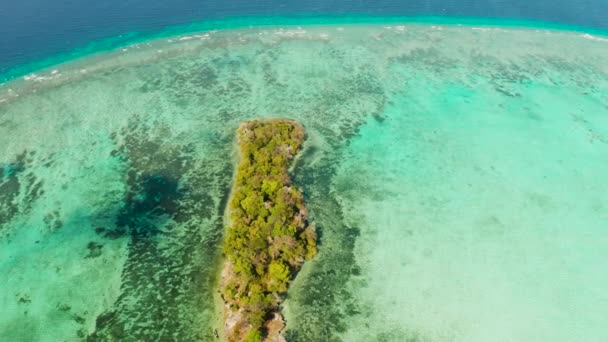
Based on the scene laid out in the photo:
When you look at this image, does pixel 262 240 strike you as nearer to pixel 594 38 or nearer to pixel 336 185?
pixel 336 185

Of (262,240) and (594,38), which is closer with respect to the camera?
(262,240)

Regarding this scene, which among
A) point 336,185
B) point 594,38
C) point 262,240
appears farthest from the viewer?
point 594,38

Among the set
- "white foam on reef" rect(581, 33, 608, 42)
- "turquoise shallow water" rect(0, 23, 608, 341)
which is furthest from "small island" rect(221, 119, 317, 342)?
"white foam on reef" rect(581, 33, 608, 42)

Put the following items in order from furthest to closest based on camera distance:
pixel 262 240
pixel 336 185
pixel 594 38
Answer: pixel 594 38 → pixel 336 185 → pixel 262 240

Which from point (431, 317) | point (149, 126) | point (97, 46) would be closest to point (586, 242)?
point (431, 317)

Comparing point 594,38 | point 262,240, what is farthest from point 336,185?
point 594,38

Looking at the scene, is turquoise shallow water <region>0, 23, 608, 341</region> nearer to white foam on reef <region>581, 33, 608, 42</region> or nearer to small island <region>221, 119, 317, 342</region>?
small island <region>221, 119, 317, 342</region>

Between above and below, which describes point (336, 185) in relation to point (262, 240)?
below
